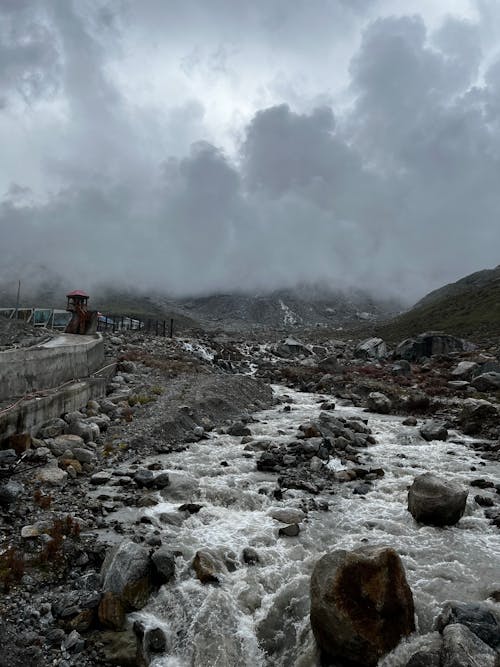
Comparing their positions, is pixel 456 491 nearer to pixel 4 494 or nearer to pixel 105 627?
pixel 105 627

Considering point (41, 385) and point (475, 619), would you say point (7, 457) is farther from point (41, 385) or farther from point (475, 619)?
point (475, 619)

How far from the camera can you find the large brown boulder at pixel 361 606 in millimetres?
7660

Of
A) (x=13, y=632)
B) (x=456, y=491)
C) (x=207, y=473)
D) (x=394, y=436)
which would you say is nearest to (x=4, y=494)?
(x=13, y=632)

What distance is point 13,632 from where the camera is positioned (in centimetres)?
799

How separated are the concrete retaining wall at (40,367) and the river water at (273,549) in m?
7.65

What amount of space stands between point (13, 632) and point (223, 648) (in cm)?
396

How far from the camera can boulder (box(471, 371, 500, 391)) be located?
123 feet

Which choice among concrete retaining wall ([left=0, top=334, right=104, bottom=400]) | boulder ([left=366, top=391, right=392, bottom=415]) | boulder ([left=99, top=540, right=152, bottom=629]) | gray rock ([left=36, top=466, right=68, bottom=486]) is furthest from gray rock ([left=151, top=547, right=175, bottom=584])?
boulder ([left=366, top=391, right=392, bottom=415])

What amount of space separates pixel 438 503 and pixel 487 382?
96.2 feet

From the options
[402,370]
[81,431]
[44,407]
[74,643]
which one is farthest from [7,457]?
[402,370]

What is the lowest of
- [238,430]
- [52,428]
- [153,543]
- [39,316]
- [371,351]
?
[153,543]

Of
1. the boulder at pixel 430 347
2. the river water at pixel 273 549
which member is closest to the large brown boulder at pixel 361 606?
the river water at pixel 273 549

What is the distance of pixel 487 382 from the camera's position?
125 ft

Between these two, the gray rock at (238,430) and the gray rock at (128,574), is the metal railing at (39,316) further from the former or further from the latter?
the gray rock at (128,574)
